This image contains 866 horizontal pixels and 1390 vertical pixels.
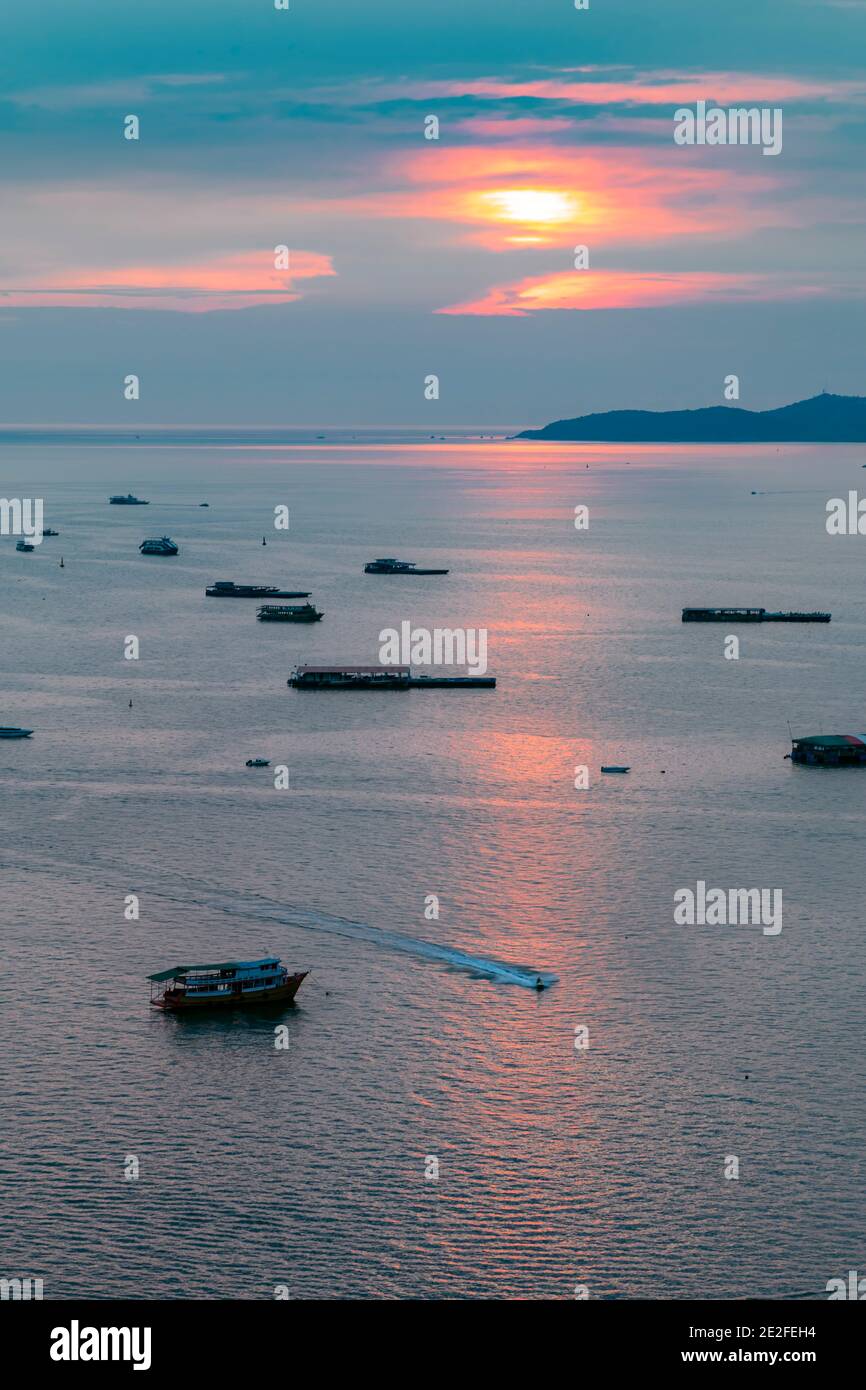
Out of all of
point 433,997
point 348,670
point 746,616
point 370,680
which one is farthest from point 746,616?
point 433,997

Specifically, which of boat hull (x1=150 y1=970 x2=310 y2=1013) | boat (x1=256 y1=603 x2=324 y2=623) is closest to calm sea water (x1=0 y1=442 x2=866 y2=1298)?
boat hull (x1=150 y1=970 x2=310 y2=1013)

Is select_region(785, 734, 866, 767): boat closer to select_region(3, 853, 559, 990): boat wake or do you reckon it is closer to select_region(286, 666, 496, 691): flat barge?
select_region(286, 666, 496, 691): flat barge

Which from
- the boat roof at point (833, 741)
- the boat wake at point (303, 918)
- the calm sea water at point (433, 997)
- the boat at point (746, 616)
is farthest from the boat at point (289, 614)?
the boat wake at point (303, 918)

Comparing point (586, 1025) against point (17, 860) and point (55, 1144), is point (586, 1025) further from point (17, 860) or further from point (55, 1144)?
point (17, 860)

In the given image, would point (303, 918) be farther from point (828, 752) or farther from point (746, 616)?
point (746, 616)

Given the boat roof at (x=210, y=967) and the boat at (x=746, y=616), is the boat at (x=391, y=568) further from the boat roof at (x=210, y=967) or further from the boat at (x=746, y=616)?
the boat roof at (x=210, y=967)

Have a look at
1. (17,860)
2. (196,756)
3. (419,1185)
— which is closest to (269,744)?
(196,756)
